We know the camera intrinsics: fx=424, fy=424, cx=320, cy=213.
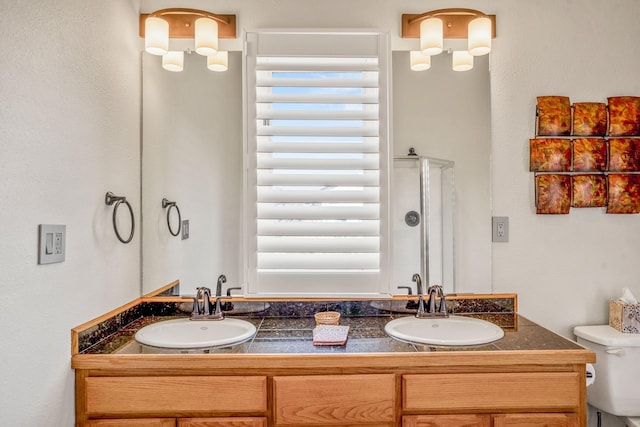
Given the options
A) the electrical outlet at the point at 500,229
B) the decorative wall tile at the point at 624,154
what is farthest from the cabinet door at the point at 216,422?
the decorative wall tile at the point at 624,154

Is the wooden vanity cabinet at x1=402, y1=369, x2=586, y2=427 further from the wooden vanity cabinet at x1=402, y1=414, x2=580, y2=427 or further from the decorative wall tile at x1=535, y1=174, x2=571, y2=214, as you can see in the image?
the decorative wall tile at x1=535, y1=174, x2=571, y2=214

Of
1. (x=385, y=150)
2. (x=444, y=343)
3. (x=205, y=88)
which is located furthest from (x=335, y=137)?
(x=444, y=343)

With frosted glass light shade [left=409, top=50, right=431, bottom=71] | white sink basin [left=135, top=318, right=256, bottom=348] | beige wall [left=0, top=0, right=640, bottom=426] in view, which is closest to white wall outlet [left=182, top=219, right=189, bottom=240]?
beige wall [left=0, top=0, right=640, bottom=426]

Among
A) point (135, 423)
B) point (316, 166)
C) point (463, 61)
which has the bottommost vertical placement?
point (135, 423)

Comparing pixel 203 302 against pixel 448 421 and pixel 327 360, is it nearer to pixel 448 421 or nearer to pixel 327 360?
pixel 327 360

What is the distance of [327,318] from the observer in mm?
1811

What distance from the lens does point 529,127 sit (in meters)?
2.04

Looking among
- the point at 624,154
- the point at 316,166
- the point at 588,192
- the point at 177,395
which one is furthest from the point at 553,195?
Result: the point at 177,395

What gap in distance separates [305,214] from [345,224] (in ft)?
0.64

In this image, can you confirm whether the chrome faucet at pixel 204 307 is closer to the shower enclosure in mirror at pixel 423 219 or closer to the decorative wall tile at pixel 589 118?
the shower enclosure in mirror at pixel 423 219

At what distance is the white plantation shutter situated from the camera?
1997 mm

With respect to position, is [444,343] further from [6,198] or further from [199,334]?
[6,198]

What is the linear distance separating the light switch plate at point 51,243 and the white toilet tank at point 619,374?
2.15m

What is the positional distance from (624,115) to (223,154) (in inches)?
75.9
